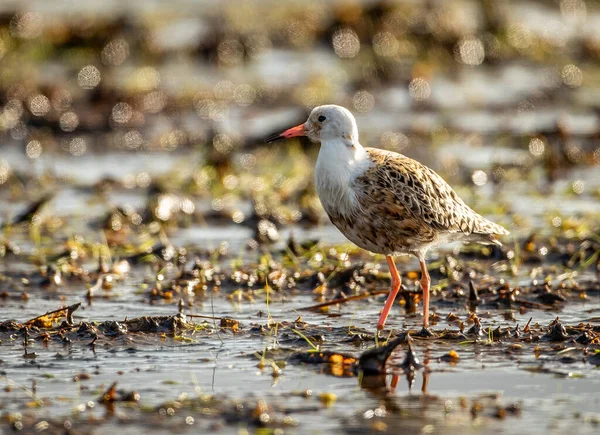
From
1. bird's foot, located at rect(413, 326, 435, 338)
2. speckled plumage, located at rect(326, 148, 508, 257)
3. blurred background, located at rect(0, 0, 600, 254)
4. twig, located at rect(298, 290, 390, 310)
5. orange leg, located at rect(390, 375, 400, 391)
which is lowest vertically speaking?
orange leg, located at rect(390, 375, 400, 391)

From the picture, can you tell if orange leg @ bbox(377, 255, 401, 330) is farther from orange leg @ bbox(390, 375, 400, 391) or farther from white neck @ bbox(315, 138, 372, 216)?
orange leg @ bbox(390, 375, 400, 391)

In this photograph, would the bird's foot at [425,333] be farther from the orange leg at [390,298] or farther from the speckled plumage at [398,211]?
the speckled plumage at [398,211]

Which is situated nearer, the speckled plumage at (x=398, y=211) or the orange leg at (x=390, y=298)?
the speckled plumage at (x=398, y=211)

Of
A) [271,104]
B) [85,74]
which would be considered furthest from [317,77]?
[85,74]

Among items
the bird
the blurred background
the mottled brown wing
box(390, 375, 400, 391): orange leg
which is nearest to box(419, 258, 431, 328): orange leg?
the bird

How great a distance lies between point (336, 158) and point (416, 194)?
25.2 inches

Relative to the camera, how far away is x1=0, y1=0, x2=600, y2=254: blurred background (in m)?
12.3

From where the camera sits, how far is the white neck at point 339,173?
8.02 meters

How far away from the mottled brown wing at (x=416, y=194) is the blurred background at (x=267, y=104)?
263 cm

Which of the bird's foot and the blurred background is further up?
the blurred background

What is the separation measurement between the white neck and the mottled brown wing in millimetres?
86

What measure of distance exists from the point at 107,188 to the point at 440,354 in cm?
663

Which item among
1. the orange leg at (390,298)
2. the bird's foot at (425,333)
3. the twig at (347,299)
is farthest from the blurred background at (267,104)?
the bird's foot at (425,333)

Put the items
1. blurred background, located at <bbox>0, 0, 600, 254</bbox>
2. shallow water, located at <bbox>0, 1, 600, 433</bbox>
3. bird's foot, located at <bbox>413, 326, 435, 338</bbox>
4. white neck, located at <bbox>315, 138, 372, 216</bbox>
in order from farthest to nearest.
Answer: blurred background, located at <bbox>0, 0, 600, 254</bbox> → white neck, located at <bbox>315, 138, 372, 216</bbox> → bird's foot, located at <bbox>413, 326, 435, 338</bbox> → shallow water, located at <bbox>0, 1, 600, 433</bbox>
